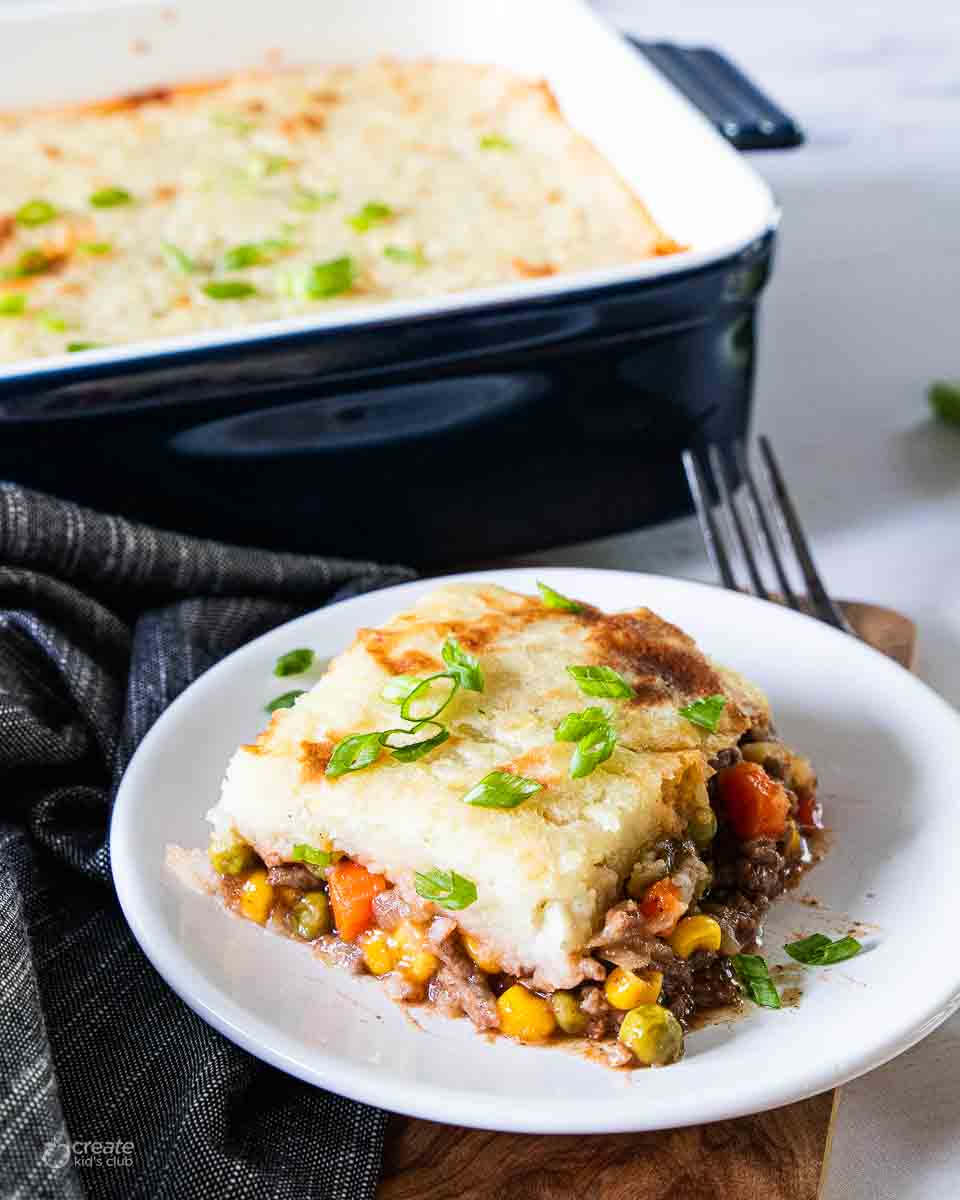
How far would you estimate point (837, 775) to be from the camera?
3.05 m

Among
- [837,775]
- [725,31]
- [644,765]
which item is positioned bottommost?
[725,31]

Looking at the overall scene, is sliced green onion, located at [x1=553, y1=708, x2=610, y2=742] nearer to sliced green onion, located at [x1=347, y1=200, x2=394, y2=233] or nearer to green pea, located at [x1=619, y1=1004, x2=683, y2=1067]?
green pea, located at [x1=619, y1=1004, x2=683, y2=1067]

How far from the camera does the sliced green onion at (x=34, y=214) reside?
4605 millimetres

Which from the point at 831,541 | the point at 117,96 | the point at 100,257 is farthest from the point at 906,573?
the point at 117,96

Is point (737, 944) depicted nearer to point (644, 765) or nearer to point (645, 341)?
point (644, 765)

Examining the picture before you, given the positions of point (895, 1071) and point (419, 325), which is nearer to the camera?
point (895, 1071)

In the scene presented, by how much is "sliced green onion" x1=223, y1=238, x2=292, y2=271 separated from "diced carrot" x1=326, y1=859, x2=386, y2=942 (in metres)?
2.13

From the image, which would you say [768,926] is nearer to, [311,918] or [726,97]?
[311,918]

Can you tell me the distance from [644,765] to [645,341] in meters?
1.51

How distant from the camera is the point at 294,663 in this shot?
3.38 m

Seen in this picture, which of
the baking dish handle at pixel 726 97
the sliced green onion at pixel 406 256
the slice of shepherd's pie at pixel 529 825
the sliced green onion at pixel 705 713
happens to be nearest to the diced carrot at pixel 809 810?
the slice of shepherd's pie at pixel 529 825

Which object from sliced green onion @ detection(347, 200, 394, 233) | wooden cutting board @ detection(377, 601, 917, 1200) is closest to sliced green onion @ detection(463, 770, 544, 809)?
wooden cutting board @ detection(377, 601, 917, 1200)

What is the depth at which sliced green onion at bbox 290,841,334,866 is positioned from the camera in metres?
2.73

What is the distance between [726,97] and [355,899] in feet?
9.49
